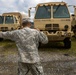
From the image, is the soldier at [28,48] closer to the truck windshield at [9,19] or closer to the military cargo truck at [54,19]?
the military cargo truck at [54,19]

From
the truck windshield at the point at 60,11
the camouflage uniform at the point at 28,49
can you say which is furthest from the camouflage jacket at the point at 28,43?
the truck windshield at the point at 60,11

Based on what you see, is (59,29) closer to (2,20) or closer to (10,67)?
(10,67)

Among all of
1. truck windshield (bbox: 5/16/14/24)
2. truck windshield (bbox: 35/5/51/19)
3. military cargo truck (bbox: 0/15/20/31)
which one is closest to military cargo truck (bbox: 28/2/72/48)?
truck windshield (bbox: 35/5/51/19)

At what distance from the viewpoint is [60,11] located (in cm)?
1516

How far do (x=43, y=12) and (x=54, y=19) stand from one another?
0.76 meters

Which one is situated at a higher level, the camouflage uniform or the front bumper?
the camouflage uniform

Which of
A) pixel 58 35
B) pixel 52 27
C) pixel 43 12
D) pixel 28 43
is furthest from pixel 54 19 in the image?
pixel 28 43

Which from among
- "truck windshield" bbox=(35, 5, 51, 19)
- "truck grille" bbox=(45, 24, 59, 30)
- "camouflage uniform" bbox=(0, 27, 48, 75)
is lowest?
"truck grille" bbox=(45, 24, 59, 30)

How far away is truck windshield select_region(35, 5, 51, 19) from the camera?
15.2 m

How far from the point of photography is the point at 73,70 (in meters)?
9.03

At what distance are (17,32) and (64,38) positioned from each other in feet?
30.4

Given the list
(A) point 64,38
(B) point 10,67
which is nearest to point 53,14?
(A) point 64,38

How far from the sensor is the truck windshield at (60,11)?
15.0m

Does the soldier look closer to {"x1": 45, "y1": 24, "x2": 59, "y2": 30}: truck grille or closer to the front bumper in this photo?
the front bumper
